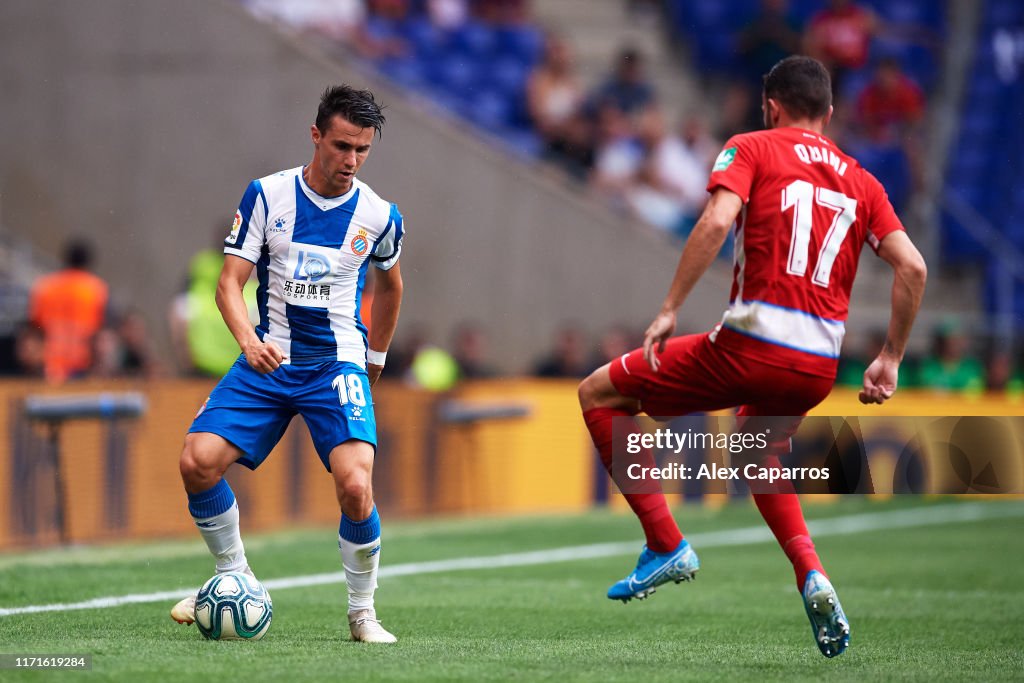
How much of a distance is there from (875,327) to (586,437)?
15.2 feet

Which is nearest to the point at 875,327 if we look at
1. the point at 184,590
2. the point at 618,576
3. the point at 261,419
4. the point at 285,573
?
the point at 618,576

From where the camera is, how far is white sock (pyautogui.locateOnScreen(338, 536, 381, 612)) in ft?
22.0

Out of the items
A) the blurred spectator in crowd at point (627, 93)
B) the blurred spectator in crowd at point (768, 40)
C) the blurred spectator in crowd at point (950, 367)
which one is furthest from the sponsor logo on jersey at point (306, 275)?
the blurred spectator in crowd at point (768, 40)

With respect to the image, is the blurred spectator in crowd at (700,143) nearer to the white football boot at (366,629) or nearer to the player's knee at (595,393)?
the player's knee at (595,393)

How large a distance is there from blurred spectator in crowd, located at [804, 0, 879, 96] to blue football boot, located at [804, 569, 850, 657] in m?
15.1

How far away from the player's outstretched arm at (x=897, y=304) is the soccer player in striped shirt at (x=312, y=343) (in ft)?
6.80

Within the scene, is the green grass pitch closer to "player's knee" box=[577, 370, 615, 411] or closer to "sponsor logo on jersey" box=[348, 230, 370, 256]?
"player's knee" box=[577, 370, 615, 411]

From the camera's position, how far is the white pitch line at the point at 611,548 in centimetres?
815

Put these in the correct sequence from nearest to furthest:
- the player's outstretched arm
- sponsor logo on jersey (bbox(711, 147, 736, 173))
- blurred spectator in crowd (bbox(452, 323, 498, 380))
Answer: sponsor logo on jersey (bbox(711, 147, 736, 173)) < the player's outstretched arm < blurred spectator in crowd (bbox(452, 323, 498, 380))

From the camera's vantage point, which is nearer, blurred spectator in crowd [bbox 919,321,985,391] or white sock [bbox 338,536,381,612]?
white sock [bbox 338,536,381,612]

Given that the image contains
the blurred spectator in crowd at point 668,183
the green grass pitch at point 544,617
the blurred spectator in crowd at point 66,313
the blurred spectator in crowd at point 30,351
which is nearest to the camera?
the green grass pitch at point 544,617

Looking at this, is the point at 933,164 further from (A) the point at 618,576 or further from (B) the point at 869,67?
(A) the point at 618,576

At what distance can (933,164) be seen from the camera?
68.0 ft

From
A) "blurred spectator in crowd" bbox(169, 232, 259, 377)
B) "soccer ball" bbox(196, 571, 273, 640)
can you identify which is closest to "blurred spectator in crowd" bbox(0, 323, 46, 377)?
"blurred spectator in crowd" bbox(169, 232, 259, 377)
